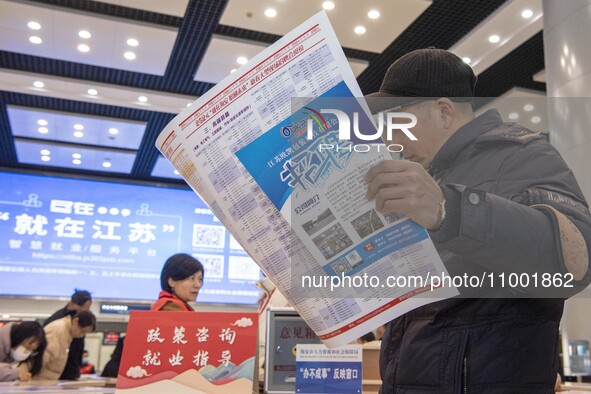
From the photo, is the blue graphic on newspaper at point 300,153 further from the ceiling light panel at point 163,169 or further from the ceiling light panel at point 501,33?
the ceiling light panel at point 163,169

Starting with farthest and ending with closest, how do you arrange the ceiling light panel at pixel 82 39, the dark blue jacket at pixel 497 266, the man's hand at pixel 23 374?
the ceiling light panel at pixel 82 39
the man's hand at pixel 23 374
the dark blue jacket at pixel 497 266

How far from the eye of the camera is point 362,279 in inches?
32.7

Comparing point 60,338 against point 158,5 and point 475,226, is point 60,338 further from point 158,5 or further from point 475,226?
point 475,226

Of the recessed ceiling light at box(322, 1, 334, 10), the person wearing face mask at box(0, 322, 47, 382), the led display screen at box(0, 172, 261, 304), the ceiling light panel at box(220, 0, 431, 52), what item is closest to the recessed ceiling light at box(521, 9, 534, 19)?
the ceiling light panel at box(220, 0, 431, 52)

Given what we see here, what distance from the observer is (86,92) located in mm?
8273

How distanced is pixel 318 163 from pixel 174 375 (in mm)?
1027

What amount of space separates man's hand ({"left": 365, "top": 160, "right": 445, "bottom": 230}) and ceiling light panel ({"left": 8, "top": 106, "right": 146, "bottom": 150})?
8967 mm

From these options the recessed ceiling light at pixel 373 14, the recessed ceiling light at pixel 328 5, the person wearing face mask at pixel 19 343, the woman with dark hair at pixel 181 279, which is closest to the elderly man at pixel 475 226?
the woman with dark hair at pixel 181 279

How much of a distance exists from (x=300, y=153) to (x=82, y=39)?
22.6 ft

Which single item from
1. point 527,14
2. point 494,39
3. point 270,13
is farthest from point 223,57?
point 527,14

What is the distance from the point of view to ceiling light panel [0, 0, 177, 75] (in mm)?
6418

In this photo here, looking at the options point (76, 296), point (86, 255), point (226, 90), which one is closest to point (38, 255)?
point (86, 255)

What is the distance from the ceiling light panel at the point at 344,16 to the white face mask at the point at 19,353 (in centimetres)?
390

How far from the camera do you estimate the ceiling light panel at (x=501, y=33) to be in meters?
6.16
